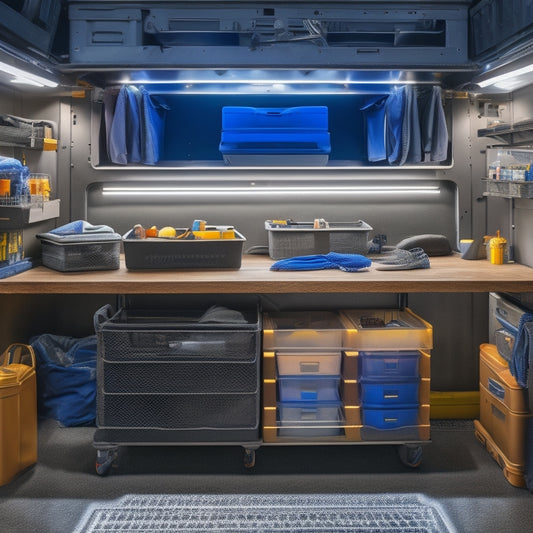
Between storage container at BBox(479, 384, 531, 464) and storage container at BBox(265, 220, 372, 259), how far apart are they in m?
1.05

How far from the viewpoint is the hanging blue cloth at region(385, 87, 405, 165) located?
3.58 meters

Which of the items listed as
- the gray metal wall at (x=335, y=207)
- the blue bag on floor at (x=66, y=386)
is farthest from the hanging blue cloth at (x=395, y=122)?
the blue bag on floor at (x=66, y=386)

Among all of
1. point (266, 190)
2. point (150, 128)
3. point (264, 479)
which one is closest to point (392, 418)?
point (264, 479)

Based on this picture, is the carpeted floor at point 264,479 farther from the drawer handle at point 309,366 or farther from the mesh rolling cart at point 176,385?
the drawer handle at point 309,366

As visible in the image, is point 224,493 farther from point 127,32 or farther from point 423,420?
point 127,32

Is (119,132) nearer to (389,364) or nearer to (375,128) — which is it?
(375,128)

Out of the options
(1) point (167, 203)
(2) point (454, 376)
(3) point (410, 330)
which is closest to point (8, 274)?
(1) point (167, 203)

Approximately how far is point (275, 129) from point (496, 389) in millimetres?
1838

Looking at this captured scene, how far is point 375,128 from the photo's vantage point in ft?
12.3

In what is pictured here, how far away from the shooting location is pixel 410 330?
10.1ft

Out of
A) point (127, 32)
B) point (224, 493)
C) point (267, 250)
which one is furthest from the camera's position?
point (267, 250)

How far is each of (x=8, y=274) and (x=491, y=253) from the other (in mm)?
2580

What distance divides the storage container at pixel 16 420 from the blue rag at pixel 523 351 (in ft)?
7.59

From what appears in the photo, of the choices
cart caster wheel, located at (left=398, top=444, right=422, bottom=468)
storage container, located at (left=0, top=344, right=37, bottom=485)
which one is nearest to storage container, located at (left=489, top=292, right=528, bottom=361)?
cart caster wheel, located at (left=398, top=444, right=422, bottom=468)
